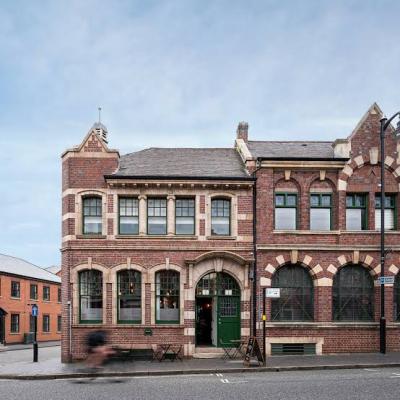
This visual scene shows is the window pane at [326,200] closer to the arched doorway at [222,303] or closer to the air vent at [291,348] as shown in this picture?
the arched doorway at [222,303]

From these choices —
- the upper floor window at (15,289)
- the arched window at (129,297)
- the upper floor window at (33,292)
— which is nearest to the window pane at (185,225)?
the arched window at (129,297)

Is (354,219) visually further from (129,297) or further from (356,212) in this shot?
(129,297)

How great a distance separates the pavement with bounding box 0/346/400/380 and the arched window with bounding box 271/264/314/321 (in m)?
1.90

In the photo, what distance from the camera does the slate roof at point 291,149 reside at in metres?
24.8

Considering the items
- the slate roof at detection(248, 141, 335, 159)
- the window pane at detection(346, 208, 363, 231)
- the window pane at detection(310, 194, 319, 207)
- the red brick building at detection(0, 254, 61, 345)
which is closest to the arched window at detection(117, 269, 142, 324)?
the slate roof at detection(248, 141, 335, 159)

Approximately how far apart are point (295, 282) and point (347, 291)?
2364 mm

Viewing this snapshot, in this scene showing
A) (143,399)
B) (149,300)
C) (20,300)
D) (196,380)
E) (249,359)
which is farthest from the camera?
(20,300)

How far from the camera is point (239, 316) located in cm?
2339

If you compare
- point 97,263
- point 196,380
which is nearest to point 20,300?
point 97,263

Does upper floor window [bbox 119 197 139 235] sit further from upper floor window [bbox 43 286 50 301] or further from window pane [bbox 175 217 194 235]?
upper floor window [bbox 43 286 50 301]

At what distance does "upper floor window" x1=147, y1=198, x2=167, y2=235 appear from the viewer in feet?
77.7

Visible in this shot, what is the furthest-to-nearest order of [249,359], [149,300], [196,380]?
[149,300], [249,359], [196,380]

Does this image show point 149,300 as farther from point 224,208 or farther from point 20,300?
point 20,300

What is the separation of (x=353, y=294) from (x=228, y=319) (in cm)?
569
